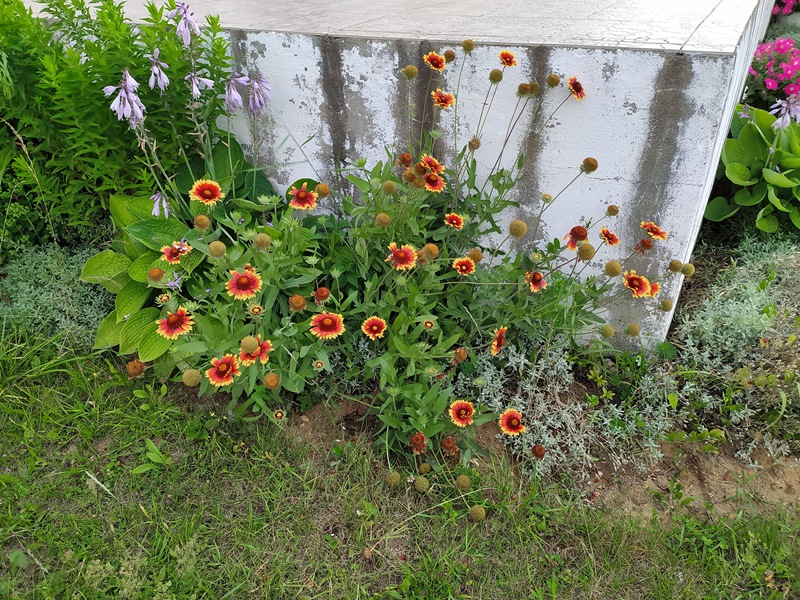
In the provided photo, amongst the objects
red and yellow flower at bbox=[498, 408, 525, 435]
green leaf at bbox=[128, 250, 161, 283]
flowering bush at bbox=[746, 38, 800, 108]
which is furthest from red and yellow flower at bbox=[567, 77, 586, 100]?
flowering bush at bbox=[746, 38, 800, 108]

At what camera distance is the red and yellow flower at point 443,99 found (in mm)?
2217

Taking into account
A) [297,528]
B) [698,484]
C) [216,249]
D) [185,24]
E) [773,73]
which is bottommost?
[698,484]

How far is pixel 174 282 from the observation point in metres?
2.18

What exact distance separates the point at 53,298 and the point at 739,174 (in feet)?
10.7

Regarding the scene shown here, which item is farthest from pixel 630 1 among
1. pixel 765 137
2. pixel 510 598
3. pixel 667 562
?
pixel 510 598

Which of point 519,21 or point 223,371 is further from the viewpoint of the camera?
point 519,21

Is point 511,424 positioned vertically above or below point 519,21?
below

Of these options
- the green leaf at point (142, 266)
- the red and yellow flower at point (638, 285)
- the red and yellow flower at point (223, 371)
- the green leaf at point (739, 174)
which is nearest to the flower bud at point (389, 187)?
the red and yellow flower at point (223, 371)

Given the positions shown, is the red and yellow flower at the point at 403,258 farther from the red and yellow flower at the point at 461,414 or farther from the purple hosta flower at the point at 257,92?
the purple hosta flower at the point at 257,92

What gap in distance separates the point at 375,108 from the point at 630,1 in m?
1.70

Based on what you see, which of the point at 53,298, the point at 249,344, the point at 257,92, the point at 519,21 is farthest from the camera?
the point at 519,21

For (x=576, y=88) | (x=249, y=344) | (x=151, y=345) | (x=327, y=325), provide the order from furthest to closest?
(x=151, y=345)
(x=576, y=88)
(x=327, y=325)
(x=249, y=344)

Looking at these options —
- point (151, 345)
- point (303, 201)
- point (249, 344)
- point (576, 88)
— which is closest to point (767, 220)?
point (576, 88)

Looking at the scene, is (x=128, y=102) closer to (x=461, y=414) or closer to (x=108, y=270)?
(x=108, y=270)
